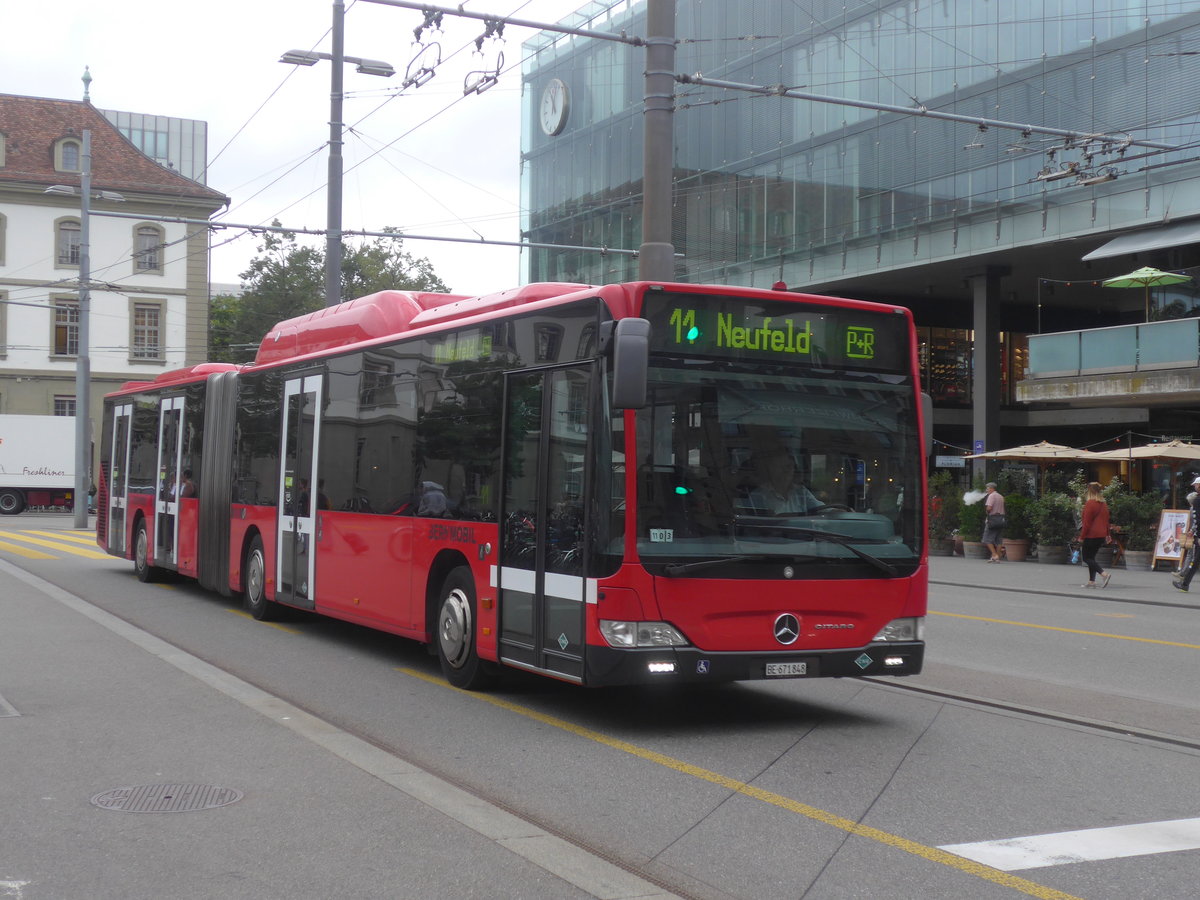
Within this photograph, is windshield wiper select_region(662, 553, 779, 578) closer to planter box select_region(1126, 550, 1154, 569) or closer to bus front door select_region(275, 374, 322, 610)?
bus front door select_region(275, 374, 322, 610)

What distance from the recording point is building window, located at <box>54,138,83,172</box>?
2388 inches

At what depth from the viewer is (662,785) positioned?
6.90 metres

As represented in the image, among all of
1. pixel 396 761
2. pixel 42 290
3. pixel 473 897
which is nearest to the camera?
pixel 473 897

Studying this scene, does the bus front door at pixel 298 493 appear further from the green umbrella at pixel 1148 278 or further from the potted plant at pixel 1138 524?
the green umbrella at pixel 1148 278

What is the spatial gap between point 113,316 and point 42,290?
3093mm

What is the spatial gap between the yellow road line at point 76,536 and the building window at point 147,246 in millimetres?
25937

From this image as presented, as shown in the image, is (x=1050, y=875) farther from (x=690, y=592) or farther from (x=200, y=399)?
(x=200, y=399)

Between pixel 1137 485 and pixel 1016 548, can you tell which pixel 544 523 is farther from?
pixel 1137 485

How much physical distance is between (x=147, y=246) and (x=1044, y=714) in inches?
2238

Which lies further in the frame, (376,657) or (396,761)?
(376,657)

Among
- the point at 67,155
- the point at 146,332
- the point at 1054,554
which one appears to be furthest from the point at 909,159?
the point at 67,155

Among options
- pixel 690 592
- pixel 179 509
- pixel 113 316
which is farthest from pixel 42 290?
pixel 690 592

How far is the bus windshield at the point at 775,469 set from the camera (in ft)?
26.7

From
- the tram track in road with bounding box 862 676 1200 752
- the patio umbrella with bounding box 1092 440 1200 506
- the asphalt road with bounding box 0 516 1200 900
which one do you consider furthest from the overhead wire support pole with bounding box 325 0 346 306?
the patio umbrella with bounding box 1092 440 1200 506
